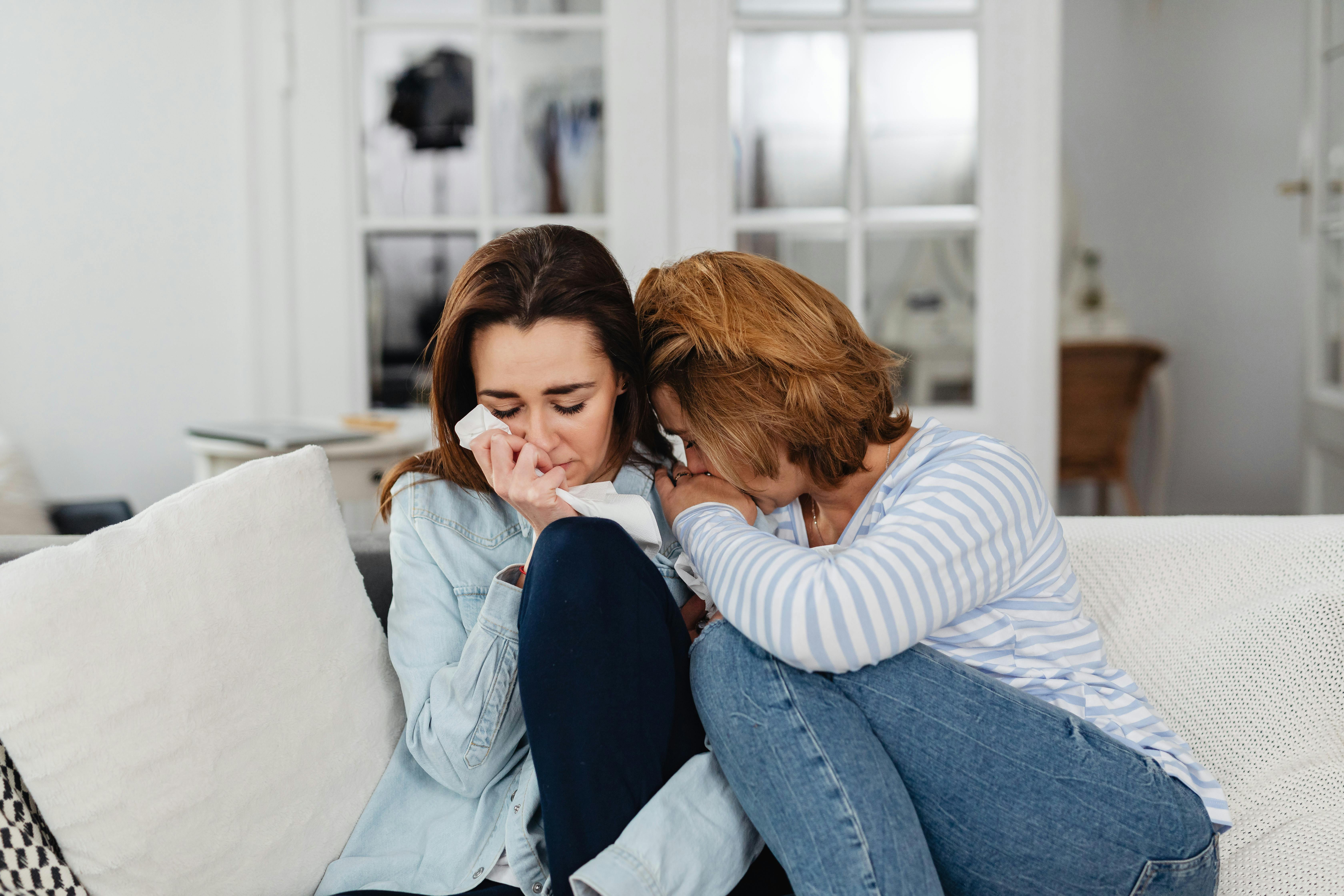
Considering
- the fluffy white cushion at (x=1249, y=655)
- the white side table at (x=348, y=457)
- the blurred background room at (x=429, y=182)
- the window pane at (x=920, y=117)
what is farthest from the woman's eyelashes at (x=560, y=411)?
the window pane at (x=920, y=117)

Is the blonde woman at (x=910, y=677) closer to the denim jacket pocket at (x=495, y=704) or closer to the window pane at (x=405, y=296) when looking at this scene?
the denim jacket pocket at (x=495, y=704)

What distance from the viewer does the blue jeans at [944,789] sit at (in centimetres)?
88

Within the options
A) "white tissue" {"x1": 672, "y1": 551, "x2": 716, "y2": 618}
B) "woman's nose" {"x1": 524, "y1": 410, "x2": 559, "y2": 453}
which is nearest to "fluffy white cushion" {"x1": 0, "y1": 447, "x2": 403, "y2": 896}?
"woman's nose" {"x1": 524, "y1": 410, "x2": 559, "y2": 453}

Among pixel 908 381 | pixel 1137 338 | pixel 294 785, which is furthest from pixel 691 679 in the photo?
pixel 1137 338

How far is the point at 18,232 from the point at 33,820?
88.8 inches

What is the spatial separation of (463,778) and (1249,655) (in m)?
0.88

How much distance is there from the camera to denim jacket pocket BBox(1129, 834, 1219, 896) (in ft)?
2.97

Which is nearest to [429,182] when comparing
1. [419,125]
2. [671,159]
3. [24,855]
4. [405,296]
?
[419,125]

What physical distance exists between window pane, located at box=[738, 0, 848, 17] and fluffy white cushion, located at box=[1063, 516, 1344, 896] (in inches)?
72.0

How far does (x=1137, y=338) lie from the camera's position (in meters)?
4.29

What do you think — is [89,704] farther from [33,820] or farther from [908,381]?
[908,381]

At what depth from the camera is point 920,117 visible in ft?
8.87

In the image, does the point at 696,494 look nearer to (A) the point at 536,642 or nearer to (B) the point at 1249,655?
(A) the point at 536,642

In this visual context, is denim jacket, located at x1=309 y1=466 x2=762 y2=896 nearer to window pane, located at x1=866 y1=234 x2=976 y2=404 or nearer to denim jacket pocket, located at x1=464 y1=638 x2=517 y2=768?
denim jacket pocket, located at x1=464 y1=638 x2=517 y2=768
